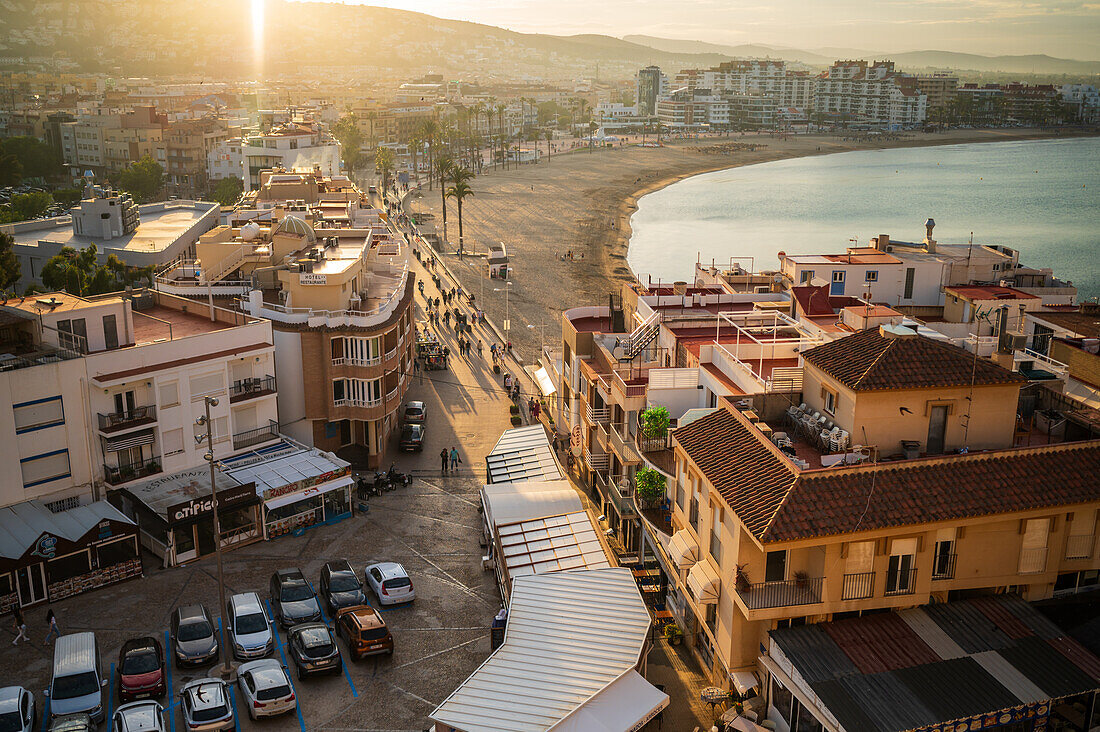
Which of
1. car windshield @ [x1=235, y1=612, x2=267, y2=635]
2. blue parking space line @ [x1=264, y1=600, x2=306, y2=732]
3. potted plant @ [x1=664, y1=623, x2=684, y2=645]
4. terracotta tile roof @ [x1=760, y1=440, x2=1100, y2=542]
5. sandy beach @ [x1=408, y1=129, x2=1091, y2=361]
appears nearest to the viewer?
terracotta tile roof @ [x1=760, y1=440, x2=1100, y2=542]

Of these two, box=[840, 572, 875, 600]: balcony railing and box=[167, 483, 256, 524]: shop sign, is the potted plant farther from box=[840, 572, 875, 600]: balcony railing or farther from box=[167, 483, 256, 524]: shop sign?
box=[167, 483, 256, 524]: shop sign

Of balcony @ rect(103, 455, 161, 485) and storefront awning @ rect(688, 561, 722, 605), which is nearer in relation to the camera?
storefront awning @ rect(688, 561, 722, 605)

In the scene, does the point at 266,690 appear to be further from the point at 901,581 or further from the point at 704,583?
the point at 901,581

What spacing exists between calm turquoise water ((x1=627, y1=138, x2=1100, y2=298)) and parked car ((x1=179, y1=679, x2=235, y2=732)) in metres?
64.0

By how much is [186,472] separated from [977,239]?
315ft

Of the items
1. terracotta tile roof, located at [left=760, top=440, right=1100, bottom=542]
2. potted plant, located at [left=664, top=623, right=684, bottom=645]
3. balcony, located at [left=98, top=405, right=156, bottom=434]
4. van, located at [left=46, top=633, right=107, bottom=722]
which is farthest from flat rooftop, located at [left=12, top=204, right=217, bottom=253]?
terracotta tile roof, located at [left=760, top=440, right=1100, bottom=542]

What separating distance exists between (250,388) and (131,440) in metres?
4.14

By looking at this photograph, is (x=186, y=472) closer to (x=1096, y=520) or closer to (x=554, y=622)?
(x=554, y=622)

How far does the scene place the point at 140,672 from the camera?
1941 centimetres

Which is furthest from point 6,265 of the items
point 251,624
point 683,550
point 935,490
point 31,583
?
point 935,490

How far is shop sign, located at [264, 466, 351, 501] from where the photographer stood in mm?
26734

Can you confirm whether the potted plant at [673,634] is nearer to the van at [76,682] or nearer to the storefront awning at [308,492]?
the storefront awning at [308,492]

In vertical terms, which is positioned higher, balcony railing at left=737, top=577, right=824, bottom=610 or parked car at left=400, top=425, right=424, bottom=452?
balcony railing at left=737, top=577, right=824, bottom=610

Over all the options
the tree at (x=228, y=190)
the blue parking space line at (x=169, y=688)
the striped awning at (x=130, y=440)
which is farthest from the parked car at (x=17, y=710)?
the tree at (x=228, y=190)
